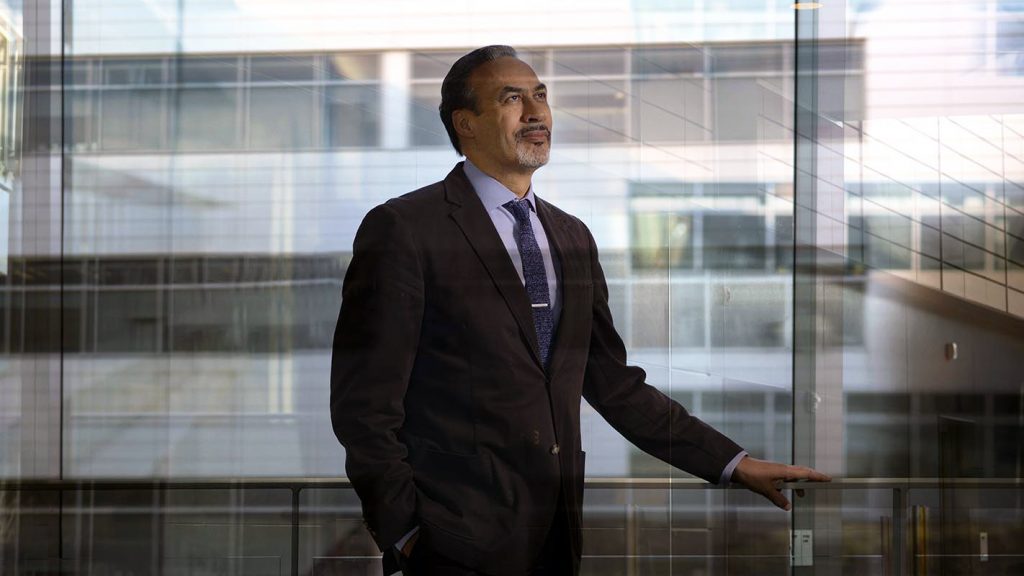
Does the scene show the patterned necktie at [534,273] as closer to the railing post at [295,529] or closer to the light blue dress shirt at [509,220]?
the light blue dress shirt at [509,220]

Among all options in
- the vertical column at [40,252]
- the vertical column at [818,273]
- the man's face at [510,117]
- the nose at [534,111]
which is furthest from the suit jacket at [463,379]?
the vertical column at [40,252]

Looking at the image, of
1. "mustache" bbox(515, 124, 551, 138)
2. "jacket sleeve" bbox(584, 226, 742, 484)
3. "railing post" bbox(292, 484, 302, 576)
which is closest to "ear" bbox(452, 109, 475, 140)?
"mustache" bbox(515, 124, 551, 138)

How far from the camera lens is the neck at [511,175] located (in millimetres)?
2676

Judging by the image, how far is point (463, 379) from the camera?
262cm

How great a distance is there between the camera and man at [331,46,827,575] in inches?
103

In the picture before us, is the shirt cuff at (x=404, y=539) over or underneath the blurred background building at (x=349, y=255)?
underneath

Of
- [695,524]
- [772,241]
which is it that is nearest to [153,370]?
[695,524]

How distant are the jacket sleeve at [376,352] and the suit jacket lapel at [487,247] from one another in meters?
0.15

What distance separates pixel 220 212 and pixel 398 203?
1.54 ft

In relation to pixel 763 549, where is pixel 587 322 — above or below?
above

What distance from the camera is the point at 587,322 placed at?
8.91ft

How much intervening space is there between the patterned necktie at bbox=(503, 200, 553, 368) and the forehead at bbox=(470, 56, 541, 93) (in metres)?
0.30

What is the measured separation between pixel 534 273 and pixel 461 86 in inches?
20.4

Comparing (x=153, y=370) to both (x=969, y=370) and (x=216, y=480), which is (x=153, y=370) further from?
(x=969, y=370)
